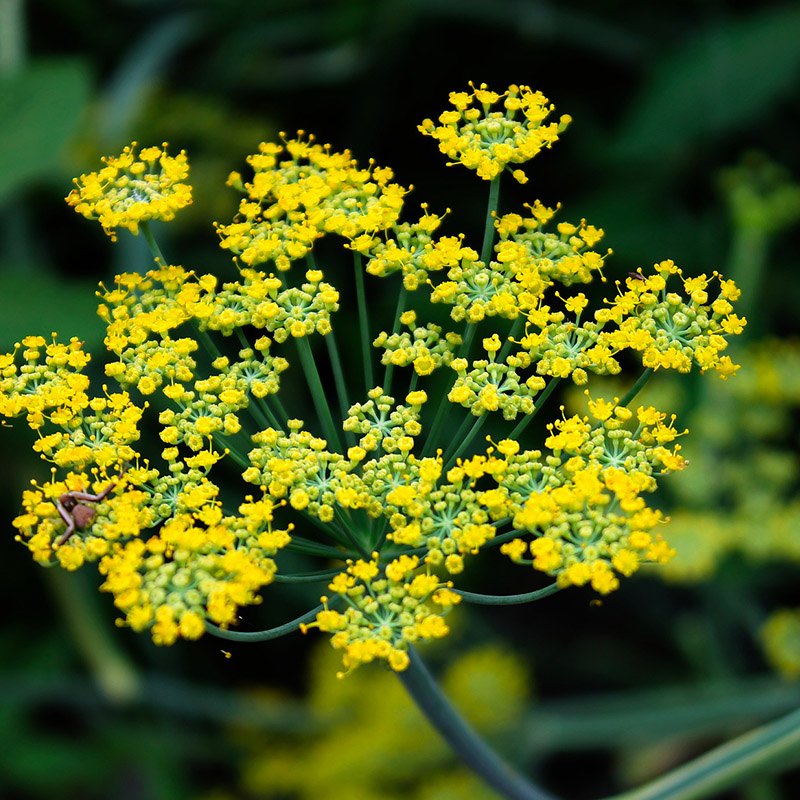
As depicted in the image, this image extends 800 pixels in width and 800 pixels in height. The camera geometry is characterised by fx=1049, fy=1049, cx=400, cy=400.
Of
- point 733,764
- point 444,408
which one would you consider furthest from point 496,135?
point 733,764

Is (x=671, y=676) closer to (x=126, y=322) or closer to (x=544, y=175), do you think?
(x=544, y=175)

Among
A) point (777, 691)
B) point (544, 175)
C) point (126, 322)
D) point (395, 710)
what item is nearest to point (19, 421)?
point (395, 710)

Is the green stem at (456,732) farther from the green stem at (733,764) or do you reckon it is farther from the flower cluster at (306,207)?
the flower cluster at (306,207)

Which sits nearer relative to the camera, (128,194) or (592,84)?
(128,194)

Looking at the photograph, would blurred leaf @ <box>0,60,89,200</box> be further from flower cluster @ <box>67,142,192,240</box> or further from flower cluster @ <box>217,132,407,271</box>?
flower cluster @ <box>217,132,407,271</box>

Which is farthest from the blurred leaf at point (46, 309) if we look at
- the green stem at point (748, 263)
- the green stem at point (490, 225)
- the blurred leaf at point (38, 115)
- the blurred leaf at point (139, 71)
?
the green stem at point (748, 263)

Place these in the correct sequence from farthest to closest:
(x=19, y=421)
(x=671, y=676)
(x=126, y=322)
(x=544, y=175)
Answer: (x=544, y=175) → (x=671, y=676) → (x=19, y=421) → (x=126, y=322)

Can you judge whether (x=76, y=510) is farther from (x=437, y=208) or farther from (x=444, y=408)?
(x=437, y=208)

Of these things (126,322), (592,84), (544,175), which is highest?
(592,84)
